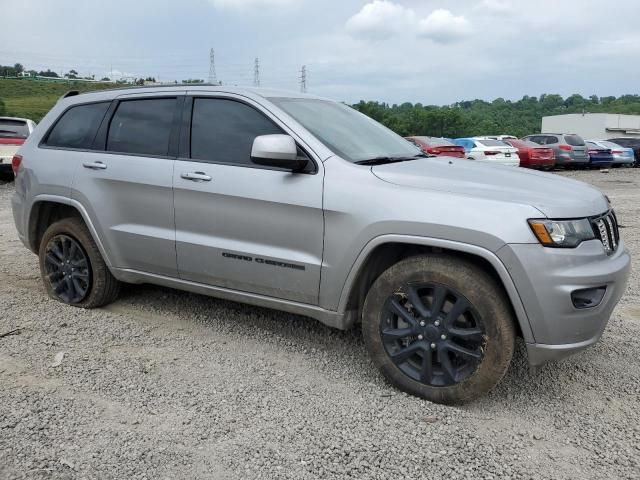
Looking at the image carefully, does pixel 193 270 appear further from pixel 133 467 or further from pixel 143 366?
pixel 133 467

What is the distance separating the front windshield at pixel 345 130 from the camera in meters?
3.75

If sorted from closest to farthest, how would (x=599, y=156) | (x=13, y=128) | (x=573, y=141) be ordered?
(x=13, y=128) → (x=573, y=141) → (x=599, y=156)

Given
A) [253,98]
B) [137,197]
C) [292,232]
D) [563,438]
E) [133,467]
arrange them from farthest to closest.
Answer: [137,197], [253,98], [292,232], [563,438], [133,467]

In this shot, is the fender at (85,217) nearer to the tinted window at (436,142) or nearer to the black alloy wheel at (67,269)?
the black alloy wheel at (67,269)

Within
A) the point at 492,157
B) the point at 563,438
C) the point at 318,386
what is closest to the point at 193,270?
the point at 318,386

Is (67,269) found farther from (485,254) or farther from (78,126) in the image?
(485,254)

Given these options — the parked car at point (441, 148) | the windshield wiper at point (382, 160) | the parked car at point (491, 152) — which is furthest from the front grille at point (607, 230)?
the parked car at point (491, 152)

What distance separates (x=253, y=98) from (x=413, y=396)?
7.05 ft

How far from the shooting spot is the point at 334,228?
136 inches

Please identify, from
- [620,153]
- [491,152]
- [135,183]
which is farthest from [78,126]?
[620,153]

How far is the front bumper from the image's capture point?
2951 mm

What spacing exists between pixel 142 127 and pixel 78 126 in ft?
2.44

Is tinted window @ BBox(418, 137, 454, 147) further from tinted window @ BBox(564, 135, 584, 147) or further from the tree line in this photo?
the tree line

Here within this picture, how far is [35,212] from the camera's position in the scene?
4926 mm
